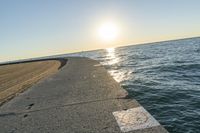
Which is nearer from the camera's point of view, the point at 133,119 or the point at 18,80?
the point at 133,119

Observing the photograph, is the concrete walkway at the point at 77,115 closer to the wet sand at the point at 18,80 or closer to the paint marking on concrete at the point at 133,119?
the paint marking on concrete at the point at 133,119

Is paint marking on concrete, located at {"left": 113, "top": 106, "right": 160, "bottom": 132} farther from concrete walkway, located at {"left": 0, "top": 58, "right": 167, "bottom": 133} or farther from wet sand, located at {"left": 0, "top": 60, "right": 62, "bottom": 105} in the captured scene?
wet sand, located at {"left": 0, "top": 60, "right": 62, "bottom": 105}

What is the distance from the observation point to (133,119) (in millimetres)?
4727

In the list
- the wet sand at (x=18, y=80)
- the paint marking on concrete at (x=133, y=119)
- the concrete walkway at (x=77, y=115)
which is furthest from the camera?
the wet sand at (x=18, y=80)

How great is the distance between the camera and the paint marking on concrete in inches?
170

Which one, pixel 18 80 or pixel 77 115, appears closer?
pixel 77 115

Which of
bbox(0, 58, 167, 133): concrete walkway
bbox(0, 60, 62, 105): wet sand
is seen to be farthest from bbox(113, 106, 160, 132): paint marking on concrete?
bbox(0, 60, 62, 105): wet sand

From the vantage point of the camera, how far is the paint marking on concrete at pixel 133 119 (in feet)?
14.1

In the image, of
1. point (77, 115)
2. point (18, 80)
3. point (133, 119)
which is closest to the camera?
point (133, 119)

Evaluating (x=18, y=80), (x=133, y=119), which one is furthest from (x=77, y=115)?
(x=18, y=80)

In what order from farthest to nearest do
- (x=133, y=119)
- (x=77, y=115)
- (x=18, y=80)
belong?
1. (x=18, y=80)
2. (x=77, y=115)
3. (x=133, y=119)

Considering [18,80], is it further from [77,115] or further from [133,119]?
[133,119]

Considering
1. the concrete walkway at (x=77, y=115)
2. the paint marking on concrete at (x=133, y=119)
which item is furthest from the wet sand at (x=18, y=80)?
the paint marking on concrete at (x=133, y=119)

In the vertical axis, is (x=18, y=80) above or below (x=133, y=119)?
below
